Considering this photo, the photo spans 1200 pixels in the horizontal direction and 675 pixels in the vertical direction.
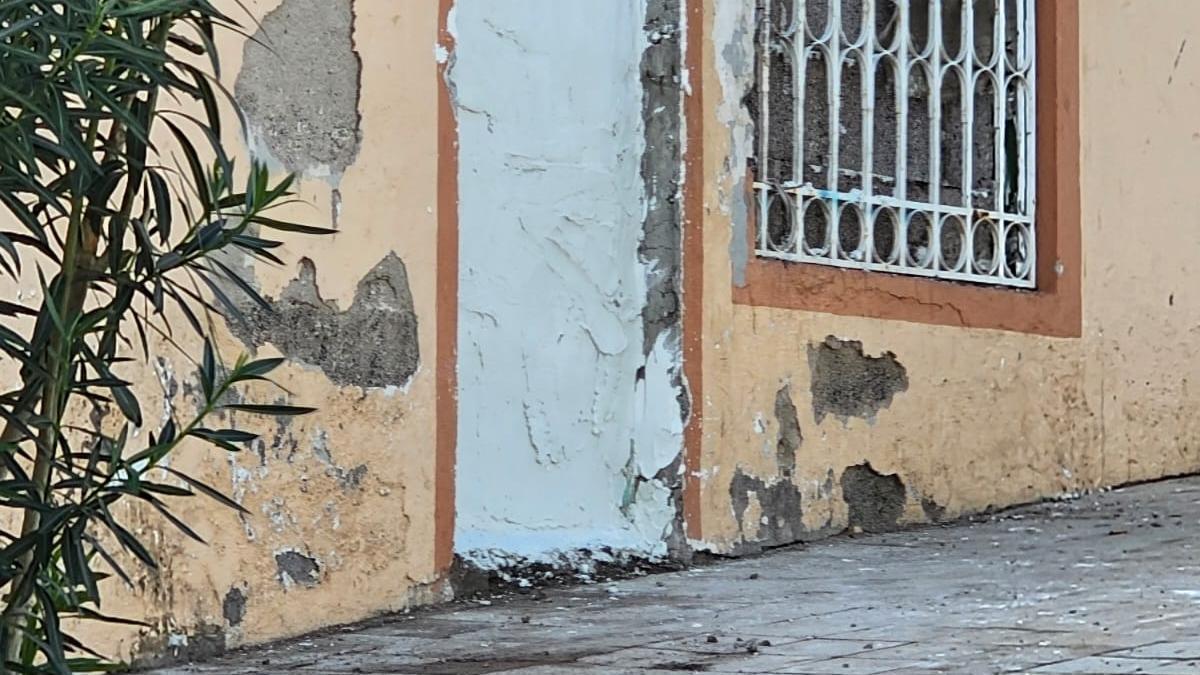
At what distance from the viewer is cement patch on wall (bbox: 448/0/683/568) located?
6449 mm

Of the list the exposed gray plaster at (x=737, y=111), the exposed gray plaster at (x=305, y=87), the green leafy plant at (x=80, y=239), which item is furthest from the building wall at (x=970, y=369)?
the green leafy plant at (x=80, y=239)

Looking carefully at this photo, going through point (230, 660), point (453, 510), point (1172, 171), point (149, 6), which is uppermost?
point (1172, 171)

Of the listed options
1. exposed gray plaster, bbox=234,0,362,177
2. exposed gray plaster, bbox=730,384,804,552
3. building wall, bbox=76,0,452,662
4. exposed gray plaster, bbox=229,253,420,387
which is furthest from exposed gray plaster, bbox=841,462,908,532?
exposed gray plaster, bbox=234,0,362,177

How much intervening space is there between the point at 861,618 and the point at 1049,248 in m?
2.83

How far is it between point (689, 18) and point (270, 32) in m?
1.68

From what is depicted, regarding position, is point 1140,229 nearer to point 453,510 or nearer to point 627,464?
point 627,464

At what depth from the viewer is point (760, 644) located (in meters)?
5.15

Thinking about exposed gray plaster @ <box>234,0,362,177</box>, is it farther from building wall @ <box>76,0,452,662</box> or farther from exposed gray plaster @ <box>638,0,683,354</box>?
exposed gray plaster @ <box>638,0,683,354</box>

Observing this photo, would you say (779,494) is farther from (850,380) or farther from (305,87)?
(305,87)

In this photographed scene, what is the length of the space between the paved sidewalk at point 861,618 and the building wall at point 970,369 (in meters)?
0.25

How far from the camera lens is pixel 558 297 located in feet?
21.9

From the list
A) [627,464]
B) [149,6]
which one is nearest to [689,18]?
[627,464]

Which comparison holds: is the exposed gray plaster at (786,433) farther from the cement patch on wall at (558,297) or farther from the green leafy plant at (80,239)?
the green leafy plant at (80,239)

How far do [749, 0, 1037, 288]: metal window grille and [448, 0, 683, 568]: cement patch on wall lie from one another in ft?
1.73
